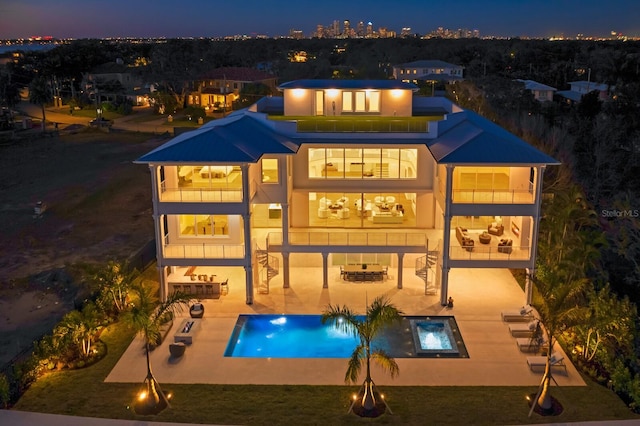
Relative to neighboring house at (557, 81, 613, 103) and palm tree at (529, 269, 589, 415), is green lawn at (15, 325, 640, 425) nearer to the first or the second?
palm tree at (529, 269, 589, 415)

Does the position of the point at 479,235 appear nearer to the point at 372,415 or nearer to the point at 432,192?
the point at 432,192

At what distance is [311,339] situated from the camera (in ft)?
78.3

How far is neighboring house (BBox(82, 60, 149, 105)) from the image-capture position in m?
101

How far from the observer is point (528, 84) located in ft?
267

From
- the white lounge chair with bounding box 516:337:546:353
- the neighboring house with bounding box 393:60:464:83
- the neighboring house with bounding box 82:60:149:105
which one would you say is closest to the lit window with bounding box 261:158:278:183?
the white lounge chair with bounding box 516:337:546:353

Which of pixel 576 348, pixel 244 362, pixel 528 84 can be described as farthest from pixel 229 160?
pixel 528 84

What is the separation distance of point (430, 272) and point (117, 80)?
92.0 m

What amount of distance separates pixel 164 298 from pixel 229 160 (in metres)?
7.58

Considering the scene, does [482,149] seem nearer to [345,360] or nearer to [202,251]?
[345,360]

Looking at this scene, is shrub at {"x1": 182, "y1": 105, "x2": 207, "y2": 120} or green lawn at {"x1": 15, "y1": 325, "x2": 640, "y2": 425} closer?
green lawn at {"x1": 15, "y1": 325, "x2": 640, "y2": 425}

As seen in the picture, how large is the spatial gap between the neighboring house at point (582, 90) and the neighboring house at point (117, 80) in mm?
65659

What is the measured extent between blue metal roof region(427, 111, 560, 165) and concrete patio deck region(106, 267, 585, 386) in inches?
264

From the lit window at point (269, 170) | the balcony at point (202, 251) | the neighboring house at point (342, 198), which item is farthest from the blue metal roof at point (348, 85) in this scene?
the balcony at point (202, 251)

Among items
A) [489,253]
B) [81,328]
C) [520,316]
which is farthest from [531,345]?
[81,328]
